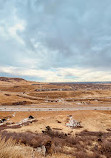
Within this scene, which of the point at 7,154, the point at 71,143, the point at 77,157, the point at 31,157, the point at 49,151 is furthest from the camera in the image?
the point at 71,143

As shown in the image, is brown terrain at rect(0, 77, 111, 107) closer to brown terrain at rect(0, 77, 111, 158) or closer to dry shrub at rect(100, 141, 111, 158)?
brown terrain at rect(0, 77, 111, 158)

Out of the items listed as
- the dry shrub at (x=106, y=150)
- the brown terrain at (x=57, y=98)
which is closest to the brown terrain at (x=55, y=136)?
the dry shrub at (x=106, y=150)

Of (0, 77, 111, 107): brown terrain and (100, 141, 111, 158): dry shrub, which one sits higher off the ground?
(100, 141, 111, 158): dry shrub

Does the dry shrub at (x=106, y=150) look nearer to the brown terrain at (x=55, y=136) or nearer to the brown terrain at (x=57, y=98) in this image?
the brown terrain at (x=55, y=136)

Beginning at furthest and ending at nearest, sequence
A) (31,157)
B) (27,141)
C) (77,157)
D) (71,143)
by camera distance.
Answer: (71,143) < (27,141) < (77,157) < (31,157)

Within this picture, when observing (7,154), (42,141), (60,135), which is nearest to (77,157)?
(42,141)

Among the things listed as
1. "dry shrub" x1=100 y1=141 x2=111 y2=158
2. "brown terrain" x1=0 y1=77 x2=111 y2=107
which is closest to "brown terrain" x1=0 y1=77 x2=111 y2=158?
"dry shrub" x1=100 y1=141 x2=111 y2=158

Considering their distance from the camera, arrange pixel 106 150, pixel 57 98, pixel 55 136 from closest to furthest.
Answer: pixel 106 150, pixel 55 136, pixel 57 98

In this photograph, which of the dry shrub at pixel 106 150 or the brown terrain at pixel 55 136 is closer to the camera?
the brown terrain at pixel 55 136

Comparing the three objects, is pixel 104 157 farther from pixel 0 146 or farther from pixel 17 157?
pixel 0 146

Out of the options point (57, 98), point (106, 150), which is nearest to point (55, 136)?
point (106, 150)

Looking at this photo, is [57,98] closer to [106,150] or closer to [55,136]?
[55,136]
